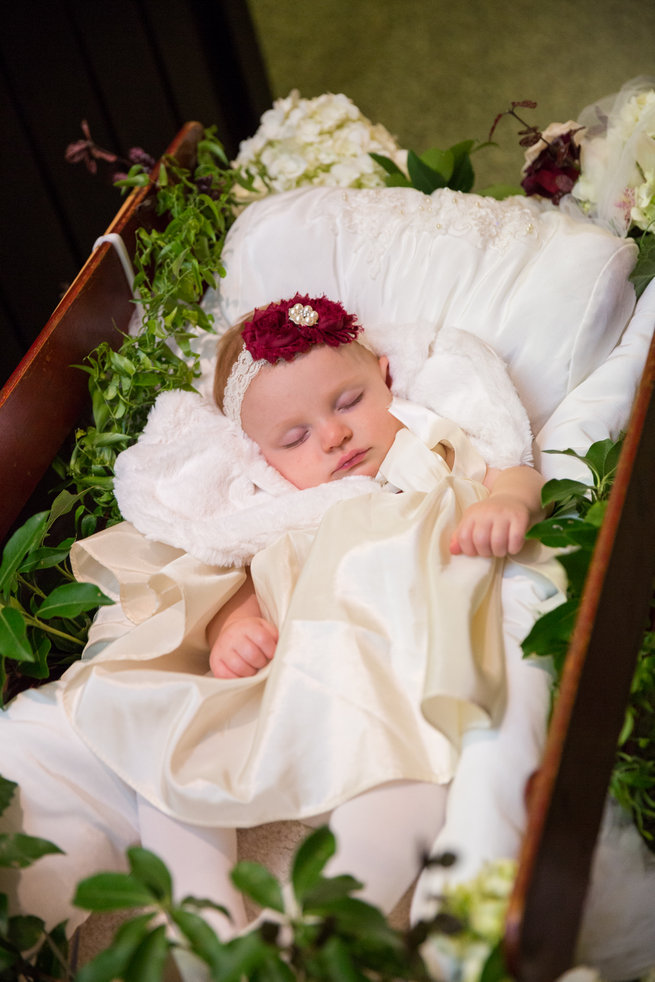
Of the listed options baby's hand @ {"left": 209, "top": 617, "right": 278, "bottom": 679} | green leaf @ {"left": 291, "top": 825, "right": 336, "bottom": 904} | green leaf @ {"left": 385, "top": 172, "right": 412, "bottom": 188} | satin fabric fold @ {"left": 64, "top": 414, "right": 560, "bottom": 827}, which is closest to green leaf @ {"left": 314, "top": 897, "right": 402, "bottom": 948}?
green leaf @ {"left": 291, "top": 825, "right": 336, "bottom": 904}

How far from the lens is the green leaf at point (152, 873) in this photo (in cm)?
82

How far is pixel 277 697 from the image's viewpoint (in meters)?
1.10

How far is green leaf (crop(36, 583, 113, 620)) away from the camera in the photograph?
1.23 metres

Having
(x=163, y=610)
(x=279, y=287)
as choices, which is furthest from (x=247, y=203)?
(x=163, y=610)

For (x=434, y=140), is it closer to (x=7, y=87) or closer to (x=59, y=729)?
(x=7, y=87)

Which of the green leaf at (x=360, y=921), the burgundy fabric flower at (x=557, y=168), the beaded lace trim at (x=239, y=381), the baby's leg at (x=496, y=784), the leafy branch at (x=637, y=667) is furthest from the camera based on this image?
the burgundy fabric flower at (x=557, y=168)

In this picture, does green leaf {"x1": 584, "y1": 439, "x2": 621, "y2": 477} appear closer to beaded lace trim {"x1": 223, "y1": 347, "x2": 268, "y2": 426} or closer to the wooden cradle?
the wooden cradle

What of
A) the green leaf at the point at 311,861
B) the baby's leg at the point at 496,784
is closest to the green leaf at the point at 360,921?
the green leaf at the point at 311,861

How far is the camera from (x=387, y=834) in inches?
39.3

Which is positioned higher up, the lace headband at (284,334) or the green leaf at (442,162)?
the green leaf at (442,162)

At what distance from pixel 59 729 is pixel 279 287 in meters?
1.03

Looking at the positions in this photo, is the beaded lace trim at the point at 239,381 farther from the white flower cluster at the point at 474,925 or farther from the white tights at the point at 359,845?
the white flower cluster at the point at 474,925

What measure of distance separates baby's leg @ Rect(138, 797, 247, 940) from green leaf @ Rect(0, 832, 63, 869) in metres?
0.17

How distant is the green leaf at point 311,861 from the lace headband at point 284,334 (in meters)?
0.89
